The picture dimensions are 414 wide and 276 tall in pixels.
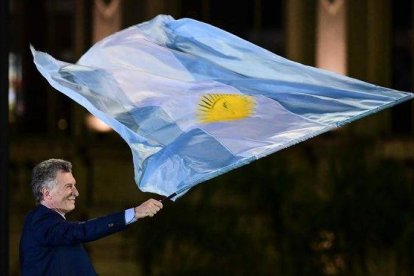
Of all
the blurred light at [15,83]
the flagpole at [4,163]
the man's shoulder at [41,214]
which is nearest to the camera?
the man's shoulder at [41,214]

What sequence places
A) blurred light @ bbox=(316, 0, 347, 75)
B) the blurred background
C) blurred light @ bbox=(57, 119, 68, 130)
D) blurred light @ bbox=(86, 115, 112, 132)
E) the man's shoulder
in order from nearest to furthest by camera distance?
the man's shoulder
the blurred background
blurred light @ bbox=(316, 0, 347, 75)
blurred light @ bbox=(86, 115, 112, 132)
blurred light @ bbox=(57, 119, 68, 130)

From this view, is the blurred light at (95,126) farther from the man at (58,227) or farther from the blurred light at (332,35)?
the man at (58,227)

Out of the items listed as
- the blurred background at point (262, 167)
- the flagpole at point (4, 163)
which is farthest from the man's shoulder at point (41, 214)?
the blurred background at point (262, 167)

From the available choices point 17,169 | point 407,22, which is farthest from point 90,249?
point 407,22

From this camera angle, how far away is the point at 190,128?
6848mm

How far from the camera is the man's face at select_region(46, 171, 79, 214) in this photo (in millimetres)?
6336

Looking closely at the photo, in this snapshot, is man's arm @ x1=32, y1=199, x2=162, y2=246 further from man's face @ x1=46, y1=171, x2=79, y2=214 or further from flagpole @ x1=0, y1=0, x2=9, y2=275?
flagpole @ x1=0, y1=0, x2=9, y2=275

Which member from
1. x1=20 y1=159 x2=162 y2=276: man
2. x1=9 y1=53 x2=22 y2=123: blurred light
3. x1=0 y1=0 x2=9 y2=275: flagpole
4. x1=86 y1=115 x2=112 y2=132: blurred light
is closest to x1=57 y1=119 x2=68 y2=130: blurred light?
x1=86 y1=115 x2=112 y2=132: blurred light

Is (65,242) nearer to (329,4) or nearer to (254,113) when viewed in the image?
(254,113)

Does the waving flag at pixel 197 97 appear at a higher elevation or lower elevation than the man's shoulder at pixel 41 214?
higher

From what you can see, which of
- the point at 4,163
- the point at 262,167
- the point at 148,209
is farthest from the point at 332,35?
the point at 148,209

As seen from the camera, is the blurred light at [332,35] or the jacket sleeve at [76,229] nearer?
the jacket sleeve at [76,229]

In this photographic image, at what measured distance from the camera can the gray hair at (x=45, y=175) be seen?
634 cm

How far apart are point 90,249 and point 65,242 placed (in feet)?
35.5
